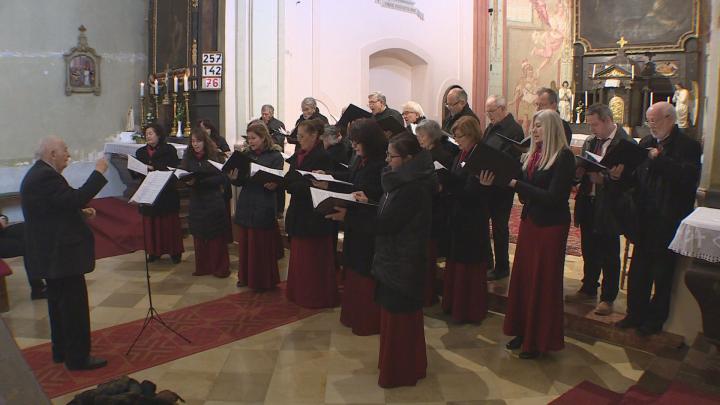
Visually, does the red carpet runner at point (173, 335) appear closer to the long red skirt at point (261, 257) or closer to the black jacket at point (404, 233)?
the long red skirt at point (261, 257)

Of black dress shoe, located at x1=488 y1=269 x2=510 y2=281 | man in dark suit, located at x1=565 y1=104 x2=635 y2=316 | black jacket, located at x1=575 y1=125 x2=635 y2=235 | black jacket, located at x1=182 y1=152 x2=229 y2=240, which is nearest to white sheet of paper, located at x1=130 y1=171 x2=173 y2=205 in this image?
black jacket, located at x1=182 y1=152 x2=229 y2=240

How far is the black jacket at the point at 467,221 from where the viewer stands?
197 inches

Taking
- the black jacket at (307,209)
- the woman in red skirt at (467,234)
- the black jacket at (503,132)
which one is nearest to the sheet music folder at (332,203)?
the woman in red skirt at (467,234)

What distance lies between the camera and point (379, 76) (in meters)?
12.0

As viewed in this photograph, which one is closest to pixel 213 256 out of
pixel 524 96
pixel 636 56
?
pixel 524 96

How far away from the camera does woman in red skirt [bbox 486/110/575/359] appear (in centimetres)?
411

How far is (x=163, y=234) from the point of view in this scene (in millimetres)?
7250

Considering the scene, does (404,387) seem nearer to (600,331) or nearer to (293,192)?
(600,331)

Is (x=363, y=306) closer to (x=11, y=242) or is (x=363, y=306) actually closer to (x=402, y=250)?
(x=402, y=250)

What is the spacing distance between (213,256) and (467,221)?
9.97 feet

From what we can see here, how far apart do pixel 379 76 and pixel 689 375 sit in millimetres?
8930

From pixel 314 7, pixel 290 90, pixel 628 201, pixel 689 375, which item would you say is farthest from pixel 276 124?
pixel 689 375

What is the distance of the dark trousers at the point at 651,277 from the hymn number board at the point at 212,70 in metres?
6.52

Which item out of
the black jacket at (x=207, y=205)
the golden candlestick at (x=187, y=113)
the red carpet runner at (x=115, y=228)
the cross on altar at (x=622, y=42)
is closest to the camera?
the black jacket at (x=207, y=205)
